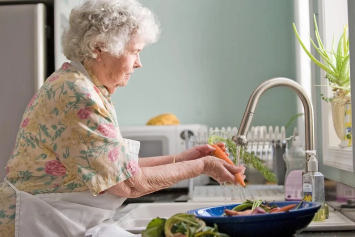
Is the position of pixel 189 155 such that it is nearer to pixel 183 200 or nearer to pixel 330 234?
pixel 330 234

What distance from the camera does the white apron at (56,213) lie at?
4.69ft

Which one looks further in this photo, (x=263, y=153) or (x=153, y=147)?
(x=153, y=147)

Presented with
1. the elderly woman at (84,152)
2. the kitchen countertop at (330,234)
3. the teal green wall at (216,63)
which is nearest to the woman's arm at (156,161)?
the elderly woman at (84,152)

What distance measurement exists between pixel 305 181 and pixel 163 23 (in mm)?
2183

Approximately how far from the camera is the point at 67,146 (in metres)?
1.36

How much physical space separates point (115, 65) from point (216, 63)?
6.41ft

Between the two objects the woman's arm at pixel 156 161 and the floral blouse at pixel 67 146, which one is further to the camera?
the woman's arm at pixel 156 161

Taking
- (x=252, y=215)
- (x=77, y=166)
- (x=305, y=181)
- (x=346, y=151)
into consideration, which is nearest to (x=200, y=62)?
(x=346, y=151)

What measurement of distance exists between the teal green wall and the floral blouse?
1.98 metres

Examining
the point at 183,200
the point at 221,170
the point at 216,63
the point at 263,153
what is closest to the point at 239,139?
the point at 221,170

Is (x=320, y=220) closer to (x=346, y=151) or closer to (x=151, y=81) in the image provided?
(x=346, y=151)

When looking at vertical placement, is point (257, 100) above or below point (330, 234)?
above

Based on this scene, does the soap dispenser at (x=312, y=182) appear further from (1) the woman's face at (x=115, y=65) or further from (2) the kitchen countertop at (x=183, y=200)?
(1) the woman's face at (x=115, y=65)

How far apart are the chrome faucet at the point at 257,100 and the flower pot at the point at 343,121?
0.40m
